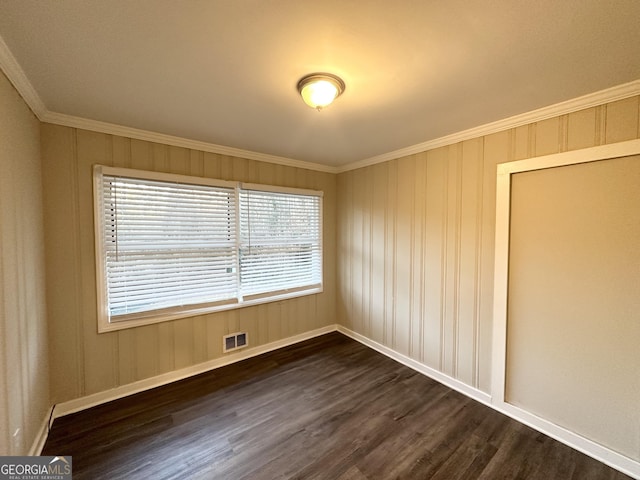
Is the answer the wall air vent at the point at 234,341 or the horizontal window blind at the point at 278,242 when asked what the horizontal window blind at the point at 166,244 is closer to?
the horizontal window blind at the point at 278,242

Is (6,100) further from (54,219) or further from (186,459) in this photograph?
(186,459)

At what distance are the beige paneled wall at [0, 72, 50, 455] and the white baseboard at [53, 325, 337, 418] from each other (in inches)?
9.2

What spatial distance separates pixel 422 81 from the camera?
1.58 m

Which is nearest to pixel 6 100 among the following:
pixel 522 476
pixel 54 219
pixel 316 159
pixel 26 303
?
pixel 54 219

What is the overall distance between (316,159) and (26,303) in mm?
2919

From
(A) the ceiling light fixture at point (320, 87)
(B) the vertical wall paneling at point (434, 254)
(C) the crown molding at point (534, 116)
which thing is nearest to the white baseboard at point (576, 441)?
(B) the vertical wall paneling at point (434, 254)

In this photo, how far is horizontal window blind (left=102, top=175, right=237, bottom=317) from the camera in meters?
2.27

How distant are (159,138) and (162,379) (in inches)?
93.4

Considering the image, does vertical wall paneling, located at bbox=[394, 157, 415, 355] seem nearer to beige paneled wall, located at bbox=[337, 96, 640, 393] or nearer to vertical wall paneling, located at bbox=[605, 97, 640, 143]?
beige paneled wall, located at bbox=[337, 96, 640, 393]

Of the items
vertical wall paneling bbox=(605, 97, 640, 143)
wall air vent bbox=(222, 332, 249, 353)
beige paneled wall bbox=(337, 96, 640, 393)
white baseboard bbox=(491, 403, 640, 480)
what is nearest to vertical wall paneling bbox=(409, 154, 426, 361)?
beige paneled wall bbox=(337, 96, 640, 393)

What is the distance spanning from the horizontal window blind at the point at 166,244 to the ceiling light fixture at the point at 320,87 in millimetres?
1601

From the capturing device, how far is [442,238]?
257 centimetres

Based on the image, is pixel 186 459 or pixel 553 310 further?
pixel 553 310

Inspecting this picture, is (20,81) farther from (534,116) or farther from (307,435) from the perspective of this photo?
(534,116)
